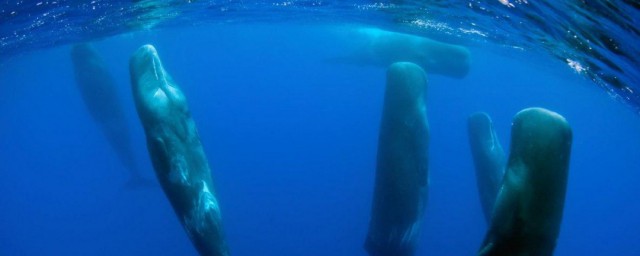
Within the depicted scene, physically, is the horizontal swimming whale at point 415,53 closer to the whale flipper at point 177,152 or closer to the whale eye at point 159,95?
the whale flipper at point 177,152

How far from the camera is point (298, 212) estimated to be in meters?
34.5

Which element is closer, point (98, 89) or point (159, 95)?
point (159, 95)

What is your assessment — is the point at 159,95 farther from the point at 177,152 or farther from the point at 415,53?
the point at 415,53

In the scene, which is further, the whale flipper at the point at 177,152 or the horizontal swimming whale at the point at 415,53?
the horizontal swimming whale at the point at 415,53

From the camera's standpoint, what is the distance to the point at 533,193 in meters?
3.35

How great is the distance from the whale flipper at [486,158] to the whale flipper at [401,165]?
165 cm

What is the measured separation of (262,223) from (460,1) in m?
25.1

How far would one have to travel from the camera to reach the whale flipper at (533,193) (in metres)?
3.35

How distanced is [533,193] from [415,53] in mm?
12688

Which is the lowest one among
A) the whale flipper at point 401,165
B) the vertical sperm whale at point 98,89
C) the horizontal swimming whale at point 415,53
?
the vertical sperm whale at point 98,89

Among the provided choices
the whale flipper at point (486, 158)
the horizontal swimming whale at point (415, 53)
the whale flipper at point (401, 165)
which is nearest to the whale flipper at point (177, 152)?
the whale flipper at point (401, 165)

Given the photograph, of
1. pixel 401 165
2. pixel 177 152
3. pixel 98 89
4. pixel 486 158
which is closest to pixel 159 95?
pixel 177 152

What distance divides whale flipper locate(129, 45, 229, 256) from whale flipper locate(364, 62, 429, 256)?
131 inches

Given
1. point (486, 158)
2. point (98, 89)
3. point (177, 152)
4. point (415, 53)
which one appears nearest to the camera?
point (177, 152)
